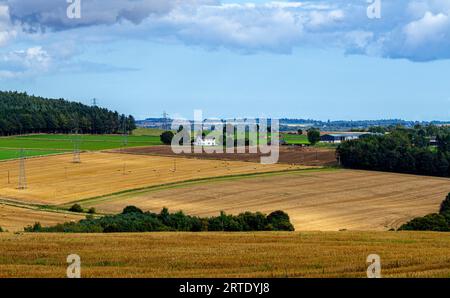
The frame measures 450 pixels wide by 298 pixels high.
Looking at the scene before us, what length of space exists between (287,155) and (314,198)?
142 ft

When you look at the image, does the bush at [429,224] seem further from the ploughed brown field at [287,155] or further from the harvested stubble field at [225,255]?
the ploughed brown field at [287,155]

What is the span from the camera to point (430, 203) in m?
68.9

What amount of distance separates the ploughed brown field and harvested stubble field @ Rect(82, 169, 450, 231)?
546 inches

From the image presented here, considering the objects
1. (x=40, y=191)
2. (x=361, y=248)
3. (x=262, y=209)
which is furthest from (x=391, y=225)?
(x=40, y=191)

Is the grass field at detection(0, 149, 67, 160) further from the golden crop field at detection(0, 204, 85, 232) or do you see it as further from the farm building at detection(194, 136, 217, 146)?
the golden crop field at detection(0, 204, 85, 232)

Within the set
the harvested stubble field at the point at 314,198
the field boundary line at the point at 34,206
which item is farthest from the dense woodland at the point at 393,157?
the field boundary line at the point at 34,206

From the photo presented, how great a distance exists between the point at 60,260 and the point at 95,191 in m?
52.5

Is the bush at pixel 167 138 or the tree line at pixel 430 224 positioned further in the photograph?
the bush at pixel 167 138

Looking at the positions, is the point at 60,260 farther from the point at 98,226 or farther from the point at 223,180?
the point at 223,180

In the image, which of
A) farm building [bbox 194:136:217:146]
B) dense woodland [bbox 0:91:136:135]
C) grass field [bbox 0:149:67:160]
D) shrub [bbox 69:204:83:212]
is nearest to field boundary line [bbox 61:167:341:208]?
shrub [bbox 69:204:83:212]

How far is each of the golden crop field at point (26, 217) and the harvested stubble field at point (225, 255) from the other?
20291 millimetres

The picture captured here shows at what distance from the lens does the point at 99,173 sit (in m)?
89.9

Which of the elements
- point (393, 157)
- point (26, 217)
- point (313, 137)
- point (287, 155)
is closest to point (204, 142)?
point (287, 155)

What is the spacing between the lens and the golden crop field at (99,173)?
242 ft
